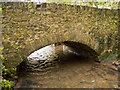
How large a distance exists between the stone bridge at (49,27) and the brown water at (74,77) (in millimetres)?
734

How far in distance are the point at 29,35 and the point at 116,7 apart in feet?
12.0

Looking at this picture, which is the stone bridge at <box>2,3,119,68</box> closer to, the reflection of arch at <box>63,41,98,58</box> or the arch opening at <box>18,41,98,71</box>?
the reflection of arch at <box>63,41,98,58</box>

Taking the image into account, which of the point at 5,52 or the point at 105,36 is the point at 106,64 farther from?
the point at 5,52

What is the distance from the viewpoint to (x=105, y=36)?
452 centimetres

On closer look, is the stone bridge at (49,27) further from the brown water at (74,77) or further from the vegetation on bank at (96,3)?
the brown water at (74,77)

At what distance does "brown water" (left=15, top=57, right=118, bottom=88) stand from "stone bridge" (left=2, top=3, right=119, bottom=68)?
0.73 metres

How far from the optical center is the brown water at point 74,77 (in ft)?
10.7

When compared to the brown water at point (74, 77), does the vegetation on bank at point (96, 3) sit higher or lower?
higher

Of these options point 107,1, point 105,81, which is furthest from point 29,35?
point 107,1

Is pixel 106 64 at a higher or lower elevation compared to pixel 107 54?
lower

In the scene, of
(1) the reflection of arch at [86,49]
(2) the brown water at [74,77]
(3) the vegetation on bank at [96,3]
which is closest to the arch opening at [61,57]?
(1) the reflection of arch at [86,49]

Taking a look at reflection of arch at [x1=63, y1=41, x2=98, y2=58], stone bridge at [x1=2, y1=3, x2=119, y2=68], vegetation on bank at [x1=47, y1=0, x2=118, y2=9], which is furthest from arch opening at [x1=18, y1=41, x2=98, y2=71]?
vegetation on bank at [x1=47, y1=0, x2=118, y2=9]

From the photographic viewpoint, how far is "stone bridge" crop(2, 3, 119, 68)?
3004 mm

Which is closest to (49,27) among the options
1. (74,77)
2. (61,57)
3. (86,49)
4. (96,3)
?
(74,77)
